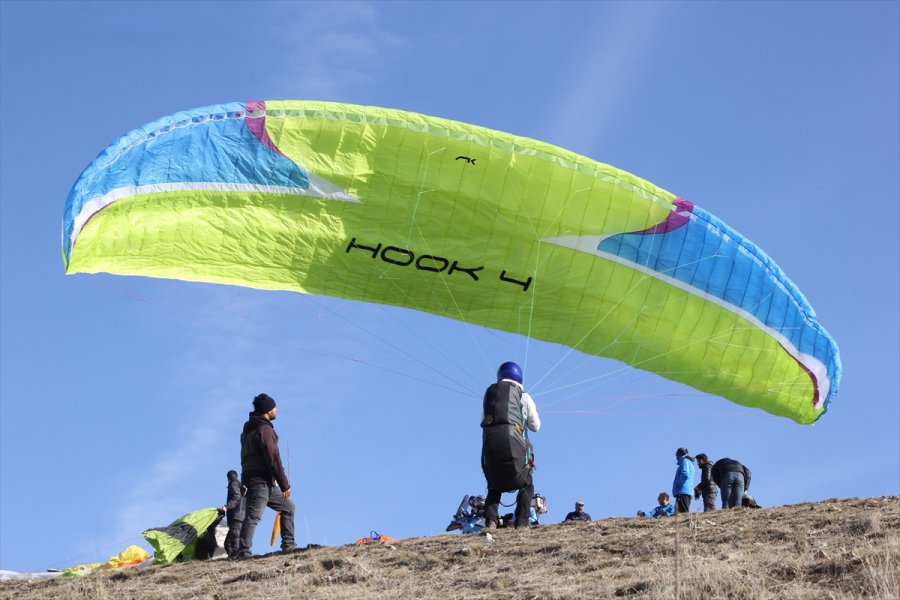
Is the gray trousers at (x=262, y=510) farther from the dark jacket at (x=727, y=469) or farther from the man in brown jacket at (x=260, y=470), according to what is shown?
the dark jacket at (x=727, y=469)

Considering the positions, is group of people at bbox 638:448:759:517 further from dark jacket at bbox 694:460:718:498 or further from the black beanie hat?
the black beanie hat

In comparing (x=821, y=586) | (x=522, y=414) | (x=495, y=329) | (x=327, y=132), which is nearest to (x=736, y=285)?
(x=495, y=329)

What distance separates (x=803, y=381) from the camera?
619 inches

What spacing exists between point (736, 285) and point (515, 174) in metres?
3.13

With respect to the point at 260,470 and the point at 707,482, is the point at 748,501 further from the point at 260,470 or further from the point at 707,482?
the point at 260,470

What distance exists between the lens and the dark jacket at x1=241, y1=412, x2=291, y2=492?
38.4ft

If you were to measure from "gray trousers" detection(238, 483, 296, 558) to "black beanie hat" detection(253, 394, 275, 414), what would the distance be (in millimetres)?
721

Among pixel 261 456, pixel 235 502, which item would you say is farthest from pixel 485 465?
pixel 235 502

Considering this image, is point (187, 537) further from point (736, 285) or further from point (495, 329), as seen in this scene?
point (736, 285)

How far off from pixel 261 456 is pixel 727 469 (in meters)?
6.63

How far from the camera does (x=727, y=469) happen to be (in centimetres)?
1559

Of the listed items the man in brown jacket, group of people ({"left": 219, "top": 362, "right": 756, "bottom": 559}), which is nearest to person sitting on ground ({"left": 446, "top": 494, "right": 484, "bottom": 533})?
group of people ({"left": 219, "top": 362, "right": 756, "bottom": 559})

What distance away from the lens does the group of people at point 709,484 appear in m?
15.5

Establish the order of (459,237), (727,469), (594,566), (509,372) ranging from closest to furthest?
1. (594,566)
2. (509,372)
3. (459,237)
4. (727,469)
